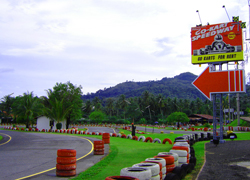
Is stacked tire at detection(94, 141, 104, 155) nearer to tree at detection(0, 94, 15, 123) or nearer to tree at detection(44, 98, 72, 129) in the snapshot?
tree at detection(44, 98, 72, 129)

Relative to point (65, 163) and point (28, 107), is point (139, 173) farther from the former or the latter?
point (28, 107)

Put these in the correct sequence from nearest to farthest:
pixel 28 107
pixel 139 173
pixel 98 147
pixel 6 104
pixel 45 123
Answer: pixel 139 173 → pixel 98 147 → pixel 45 123 → pixel 28 107 → pixel 6 104

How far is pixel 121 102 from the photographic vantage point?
112 meters

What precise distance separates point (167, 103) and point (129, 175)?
340ft

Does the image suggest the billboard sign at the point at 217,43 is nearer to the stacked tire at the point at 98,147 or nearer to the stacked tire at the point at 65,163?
the stacked tire at the point at 98,147

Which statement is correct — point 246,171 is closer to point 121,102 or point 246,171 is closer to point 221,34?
point 221,34

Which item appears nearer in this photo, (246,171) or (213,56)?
(246,171)

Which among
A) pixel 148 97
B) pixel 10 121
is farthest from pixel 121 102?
pixel 10 121

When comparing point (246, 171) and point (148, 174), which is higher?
point (148, 174)

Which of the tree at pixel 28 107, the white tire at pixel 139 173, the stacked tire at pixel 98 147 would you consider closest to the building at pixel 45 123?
the tree at pixel 28 107

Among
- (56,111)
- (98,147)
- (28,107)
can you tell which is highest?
(28,107)

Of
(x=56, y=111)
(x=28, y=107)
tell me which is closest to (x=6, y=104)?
(x=28, y=107)

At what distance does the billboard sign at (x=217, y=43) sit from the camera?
21.4 metres

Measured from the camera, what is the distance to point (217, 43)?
22266 mm
